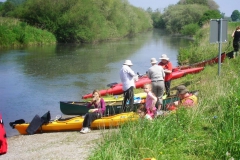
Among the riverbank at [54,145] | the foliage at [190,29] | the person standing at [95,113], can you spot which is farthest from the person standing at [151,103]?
the foliage at [190,29]

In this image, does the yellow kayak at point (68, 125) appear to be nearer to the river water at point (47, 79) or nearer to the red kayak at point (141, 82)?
the river water at point (47, 79)

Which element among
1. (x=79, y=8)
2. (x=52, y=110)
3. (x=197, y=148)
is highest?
(x=79, y=8)

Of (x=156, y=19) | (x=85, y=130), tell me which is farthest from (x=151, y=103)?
(x=156, y=19)

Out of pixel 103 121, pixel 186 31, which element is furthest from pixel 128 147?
pixel 186 31

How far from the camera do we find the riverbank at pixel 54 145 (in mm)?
6484

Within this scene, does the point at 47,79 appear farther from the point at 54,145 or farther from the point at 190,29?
the point at 190,29

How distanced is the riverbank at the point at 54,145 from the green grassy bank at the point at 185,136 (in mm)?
695

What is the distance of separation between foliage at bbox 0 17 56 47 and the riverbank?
28306 mm

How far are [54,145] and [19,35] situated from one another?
31363 mm

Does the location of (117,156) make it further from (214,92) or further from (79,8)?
(79,8)

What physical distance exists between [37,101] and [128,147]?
30.4ft

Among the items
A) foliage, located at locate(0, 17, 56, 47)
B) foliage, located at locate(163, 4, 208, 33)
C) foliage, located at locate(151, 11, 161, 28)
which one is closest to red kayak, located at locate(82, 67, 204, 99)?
foliage, located at locate(0, 17, 56, 47)

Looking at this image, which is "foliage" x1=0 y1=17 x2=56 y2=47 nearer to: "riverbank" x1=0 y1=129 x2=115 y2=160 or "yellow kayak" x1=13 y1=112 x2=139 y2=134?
"yellow kayak" x1=13 y1=112 x2=139 y2=134

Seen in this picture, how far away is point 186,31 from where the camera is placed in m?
58.2
